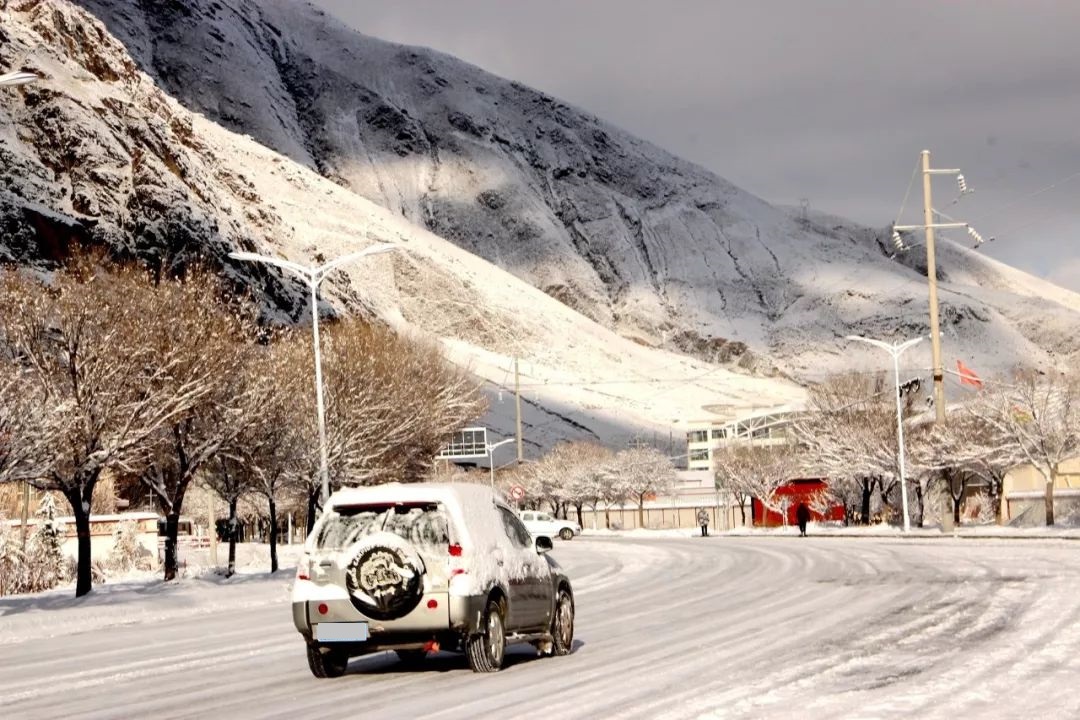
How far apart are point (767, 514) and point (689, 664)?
265 ft

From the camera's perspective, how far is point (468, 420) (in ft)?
275

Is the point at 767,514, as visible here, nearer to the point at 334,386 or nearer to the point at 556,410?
the point at 334,386

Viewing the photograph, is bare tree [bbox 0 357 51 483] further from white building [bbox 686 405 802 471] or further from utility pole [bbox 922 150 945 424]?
white building [bbox 686 405 802 471]

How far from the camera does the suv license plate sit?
13172 millimetres

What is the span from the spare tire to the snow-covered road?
762 mm

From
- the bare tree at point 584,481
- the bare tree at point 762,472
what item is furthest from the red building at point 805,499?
the bare tree at point 584,481

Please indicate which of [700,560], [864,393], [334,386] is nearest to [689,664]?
[700,560]

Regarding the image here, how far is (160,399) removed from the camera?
34469mm

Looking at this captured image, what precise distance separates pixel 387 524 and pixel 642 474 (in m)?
103

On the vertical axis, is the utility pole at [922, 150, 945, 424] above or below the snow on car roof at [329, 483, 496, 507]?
above

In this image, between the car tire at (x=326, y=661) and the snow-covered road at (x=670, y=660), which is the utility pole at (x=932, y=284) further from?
the car tire at (x=326, y=661)

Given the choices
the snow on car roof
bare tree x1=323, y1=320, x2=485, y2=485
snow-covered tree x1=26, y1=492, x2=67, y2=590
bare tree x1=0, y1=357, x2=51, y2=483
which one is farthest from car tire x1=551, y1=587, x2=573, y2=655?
bare tree x1=323, y1=320, x2=485, y2=485

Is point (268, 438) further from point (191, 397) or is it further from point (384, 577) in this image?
point (384, 577)

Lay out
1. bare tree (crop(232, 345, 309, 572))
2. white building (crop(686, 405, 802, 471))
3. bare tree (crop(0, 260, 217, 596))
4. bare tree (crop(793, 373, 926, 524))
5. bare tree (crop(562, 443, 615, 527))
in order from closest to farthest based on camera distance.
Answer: bare tree (crop(0, 260, 217, 596)) → bare tree (crop(232, 345, 309, 572)) → bare tree (crop(793, 373, 926, 524)) → bare tree (crop(562, 443, 615, 527)) → white building (crop(686, 405, 802, 471))
